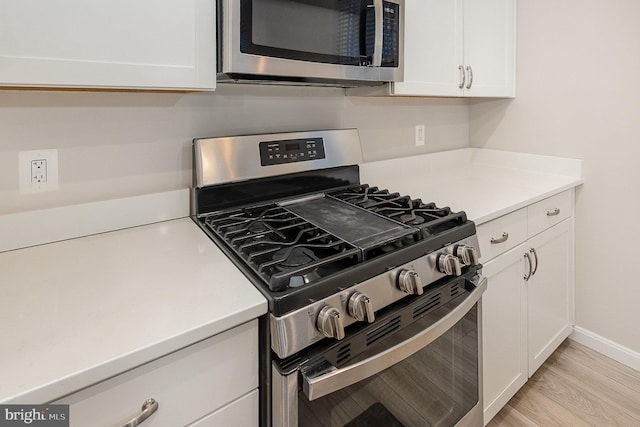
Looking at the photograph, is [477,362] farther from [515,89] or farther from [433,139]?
[515,89]

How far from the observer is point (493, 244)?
1.42 m

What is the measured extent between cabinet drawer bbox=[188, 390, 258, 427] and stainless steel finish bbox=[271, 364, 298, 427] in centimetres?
6

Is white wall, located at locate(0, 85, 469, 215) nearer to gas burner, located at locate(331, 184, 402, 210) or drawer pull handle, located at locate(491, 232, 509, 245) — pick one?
gas burner, located at locate(331, 184, 402, 210)

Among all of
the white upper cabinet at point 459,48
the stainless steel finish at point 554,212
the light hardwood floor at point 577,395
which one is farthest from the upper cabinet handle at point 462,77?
the light hardwood floor at point 577,395

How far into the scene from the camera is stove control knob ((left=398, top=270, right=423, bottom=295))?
3.09 feet

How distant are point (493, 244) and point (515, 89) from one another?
115 cm

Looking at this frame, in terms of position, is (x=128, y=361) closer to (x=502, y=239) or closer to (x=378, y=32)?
(x=378, y=32)

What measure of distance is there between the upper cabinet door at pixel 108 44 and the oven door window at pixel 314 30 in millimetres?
119

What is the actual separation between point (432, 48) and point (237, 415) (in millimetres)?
1532

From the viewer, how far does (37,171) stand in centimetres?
107

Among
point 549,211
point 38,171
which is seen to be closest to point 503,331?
point 549,211

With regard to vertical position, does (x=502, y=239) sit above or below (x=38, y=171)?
below

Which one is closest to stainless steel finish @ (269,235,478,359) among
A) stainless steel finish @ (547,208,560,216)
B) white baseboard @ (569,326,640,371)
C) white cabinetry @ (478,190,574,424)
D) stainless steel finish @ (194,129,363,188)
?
white cabinetry @ (478,190,574,424)

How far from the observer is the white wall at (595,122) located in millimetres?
1720
